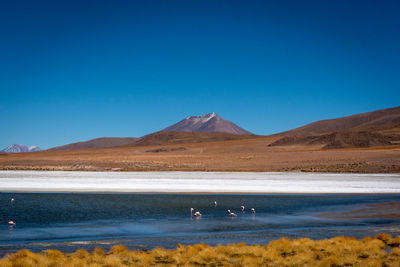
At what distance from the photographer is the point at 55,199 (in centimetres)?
2466

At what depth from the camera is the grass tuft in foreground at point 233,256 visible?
10.6 m

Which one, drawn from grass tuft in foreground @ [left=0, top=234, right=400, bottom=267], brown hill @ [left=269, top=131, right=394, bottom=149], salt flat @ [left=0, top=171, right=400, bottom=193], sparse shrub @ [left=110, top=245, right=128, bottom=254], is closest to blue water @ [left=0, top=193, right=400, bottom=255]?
sparse shrub @ [left=110, top=245, right=128, bottom=254]

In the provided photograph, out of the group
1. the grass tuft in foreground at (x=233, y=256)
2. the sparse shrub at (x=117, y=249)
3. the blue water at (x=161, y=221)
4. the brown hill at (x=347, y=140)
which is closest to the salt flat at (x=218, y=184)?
the blue water at (x=161, y=221)

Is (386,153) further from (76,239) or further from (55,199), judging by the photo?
(76,239)

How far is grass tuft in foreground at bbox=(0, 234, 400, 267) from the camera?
1055cm

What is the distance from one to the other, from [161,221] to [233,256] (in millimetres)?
6739

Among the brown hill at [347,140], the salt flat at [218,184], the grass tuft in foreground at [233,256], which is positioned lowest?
the grass tuft in foreground at [233,256]

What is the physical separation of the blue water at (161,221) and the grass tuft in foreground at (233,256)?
53.2 inches

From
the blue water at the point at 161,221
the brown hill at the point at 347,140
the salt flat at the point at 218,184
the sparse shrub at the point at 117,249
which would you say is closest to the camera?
the sparse shrub at the point at 117,249

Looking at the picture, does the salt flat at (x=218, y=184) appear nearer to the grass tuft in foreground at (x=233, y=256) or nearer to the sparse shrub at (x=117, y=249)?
the sparse shrub at (x=117, y=249)

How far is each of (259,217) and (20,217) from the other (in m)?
9.66

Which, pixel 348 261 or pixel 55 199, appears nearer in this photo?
pixel 348 261

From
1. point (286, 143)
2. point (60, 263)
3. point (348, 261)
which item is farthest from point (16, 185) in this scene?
point (286, 143)

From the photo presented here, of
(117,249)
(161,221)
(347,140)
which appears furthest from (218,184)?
(347,140)
